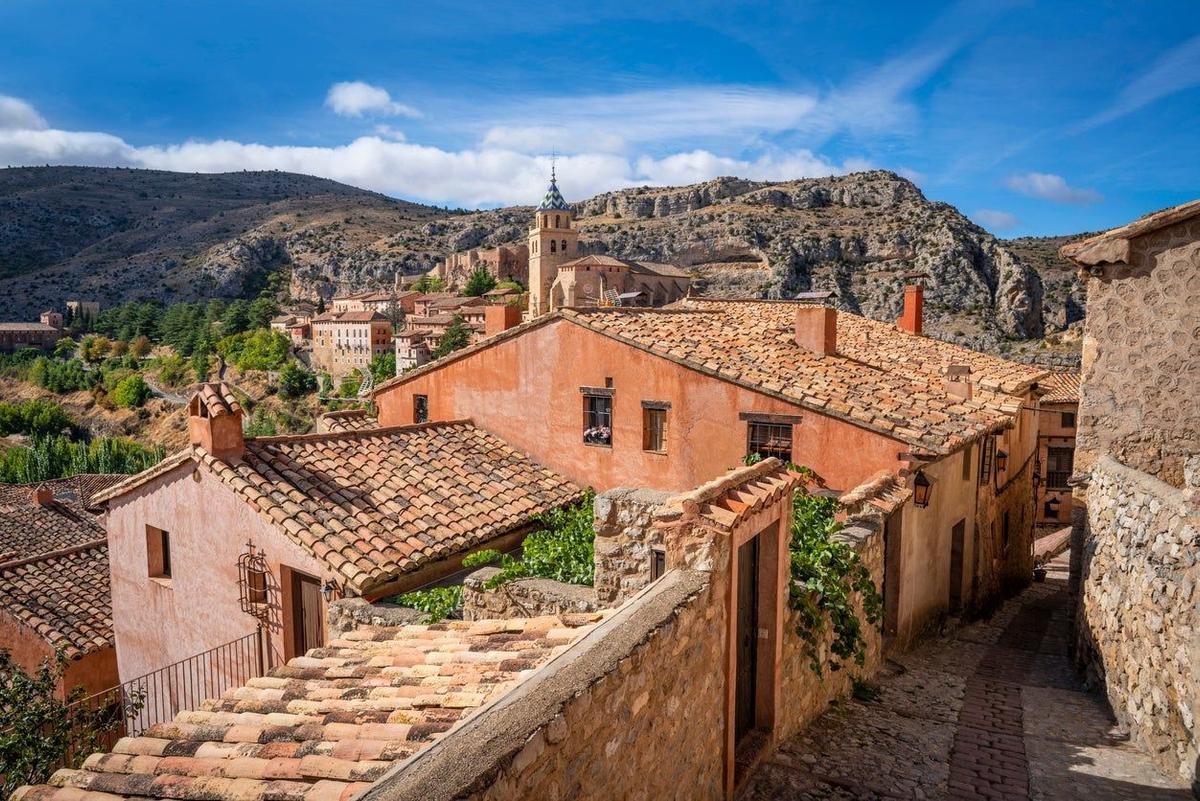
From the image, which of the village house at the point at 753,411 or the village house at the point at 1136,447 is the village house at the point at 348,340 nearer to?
the village house at the point at 753,411

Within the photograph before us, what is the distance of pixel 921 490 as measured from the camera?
1074 cm

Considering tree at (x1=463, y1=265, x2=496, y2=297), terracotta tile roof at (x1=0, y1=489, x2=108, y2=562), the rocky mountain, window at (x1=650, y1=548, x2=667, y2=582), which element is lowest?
terracotta tile roof at (x1=0, y1=489, x2=108, y2=562)

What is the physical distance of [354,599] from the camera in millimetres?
8461

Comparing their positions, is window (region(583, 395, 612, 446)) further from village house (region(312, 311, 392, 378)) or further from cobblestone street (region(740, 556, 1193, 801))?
village house (region(312, 311, 392, 378))

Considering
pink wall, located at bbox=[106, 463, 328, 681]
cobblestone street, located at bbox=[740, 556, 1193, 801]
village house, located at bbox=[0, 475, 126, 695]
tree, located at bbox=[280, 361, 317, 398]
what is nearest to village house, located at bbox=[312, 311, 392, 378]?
tree, located at bbox=[280, 361, 317, 398]

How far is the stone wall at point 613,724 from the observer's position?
2.89 m

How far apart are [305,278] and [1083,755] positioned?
130 meters

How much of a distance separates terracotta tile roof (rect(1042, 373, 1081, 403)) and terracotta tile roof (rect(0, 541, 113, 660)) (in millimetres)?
27259

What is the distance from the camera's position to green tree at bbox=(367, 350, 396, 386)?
271 feet

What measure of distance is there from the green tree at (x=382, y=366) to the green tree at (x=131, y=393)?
954 inches

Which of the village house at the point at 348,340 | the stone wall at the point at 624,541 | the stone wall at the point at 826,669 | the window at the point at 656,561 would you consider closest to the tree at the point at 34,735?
the stone wall at the point at 624,541

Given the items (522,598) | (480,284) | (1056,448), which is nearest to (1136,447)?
(522,598)

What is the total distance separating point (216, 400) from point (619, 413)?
593cm

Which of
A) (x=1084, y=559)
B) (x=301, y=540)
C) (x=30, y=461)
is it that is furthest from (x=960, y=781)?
(x=30, y=461)
